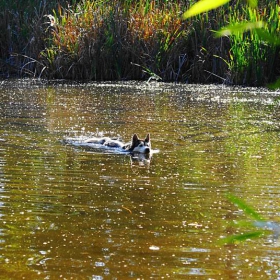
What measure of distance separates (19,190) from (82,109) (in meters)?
7.05

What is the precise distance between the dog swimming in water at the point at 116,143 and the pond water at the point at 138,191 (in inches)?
7.6

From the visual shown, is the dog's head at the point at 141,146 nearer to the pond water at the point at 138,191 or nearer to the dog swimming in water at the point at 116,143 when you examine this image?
the dog swimming in water at the point at 116,143

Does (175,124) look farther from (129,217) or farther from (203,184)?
(129,217)

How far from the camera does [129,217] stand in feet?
17.3

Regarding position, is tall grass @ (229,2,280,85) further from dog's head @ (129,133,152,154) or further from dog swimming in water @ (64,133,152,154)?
dog's head @ (129,133,152,154)

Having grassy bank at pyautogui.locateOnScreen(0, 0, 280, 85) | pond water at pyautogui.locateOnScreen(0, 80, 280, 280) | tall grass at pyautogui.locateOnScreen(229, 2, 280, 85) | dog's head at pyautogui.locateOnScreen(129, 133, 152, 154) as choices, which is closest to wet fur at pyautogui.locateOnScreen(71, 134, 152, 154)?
dog's head at pyautogui.locateOnScreen(129, 133, 152, 154)

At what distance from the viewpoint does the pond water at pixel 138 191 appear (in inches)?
158

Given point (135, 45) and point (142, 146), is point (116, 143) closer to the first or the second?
point (142, 146)

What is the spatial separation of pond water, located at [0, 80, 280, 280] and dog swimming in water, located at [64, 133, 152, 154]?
0.63 ft

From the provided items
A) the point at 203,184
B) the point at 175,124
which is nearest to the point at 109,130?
the point at 175,124

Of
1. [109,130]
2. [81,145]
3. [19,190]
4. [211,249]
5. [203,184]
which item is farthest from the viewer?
[109,130]

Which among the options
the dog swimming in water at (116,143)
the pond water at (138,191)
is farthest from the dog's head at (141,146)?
the pond water at (138,191)

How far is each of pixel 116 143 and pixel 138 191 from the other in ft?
11.0

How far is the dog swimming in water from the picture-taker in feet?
30.5
